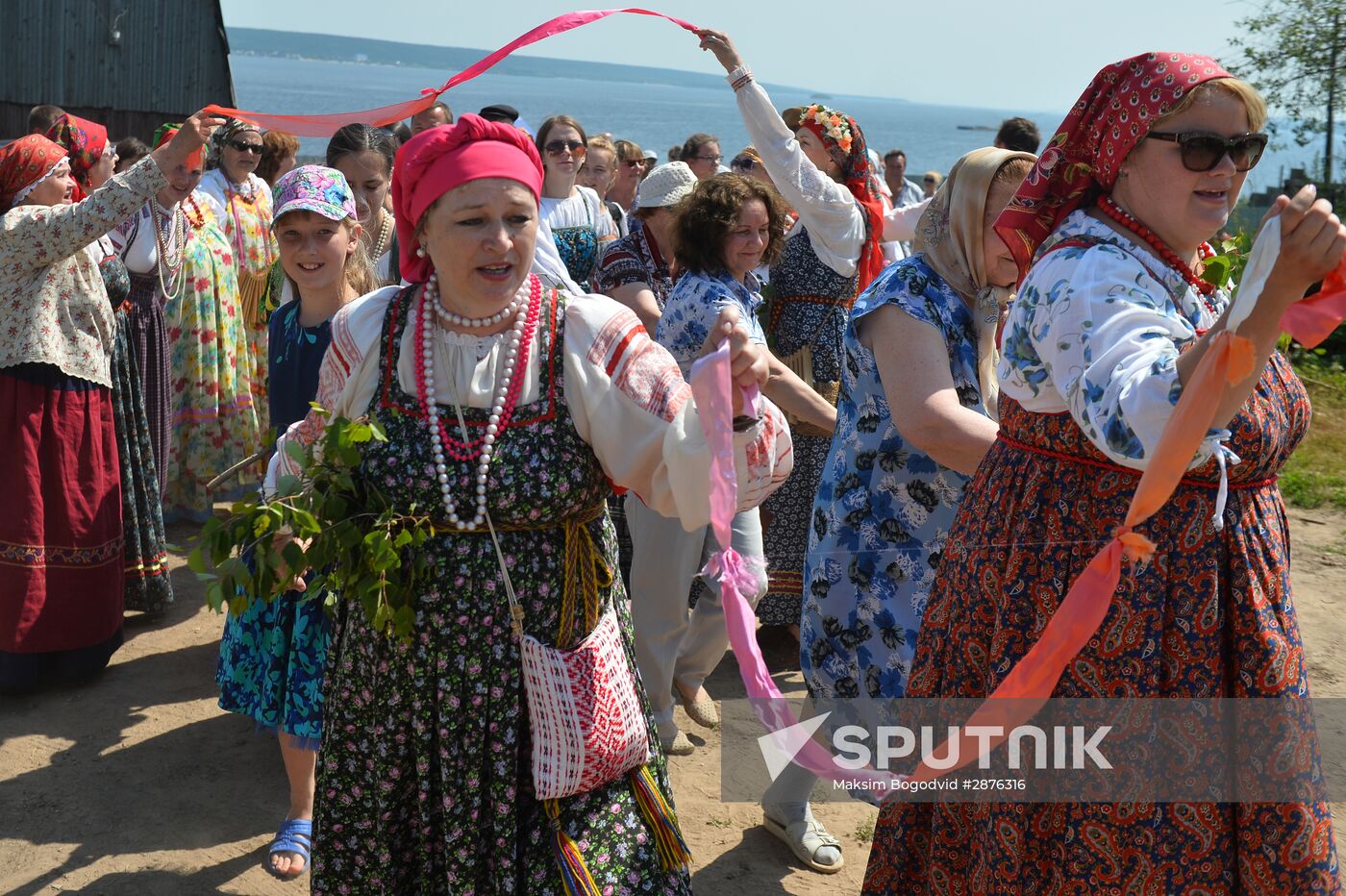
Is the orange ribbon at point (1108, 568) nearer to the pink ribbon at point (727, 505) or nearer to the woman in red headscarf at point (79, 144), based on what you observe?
the pink ribbon at point (727, 505)

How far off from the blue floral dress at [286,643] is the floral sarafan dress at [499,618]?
110 centimetres

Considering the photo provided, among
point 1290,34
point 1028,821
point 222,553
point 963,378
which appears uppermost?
point 1290,34

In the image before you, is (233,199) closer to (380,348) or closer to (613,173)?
(613,173)

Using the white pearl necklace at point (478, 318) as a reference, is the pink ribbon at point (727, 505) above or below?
below

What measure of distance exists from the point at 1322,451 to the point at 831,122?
17.3ft

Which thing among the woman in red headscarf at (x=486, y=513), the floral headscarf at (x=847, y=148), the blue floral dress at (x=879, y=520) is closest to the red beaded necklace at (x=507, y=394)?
the woman in red headscarf at (x=486, y=513)

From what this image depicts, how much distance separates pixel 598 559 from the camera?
2791 mm

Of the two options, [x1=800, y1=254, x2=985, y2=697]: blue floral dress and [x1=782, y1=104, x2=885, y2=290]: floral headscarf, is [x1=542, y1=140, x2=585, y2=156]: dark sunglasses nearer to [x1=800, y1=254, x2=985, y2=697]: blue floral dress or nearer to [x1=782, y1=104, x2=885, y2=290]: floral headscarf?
[x1=782, y1=104, x2=885, y2=290]: floral headscarf

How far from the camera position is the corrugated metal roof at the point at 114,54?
18.0 m

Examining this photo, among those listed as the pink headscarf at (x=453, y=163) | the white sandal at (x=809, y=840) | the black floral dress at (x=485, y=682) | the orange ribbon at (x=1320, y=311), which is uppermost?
the pink headscarf at (x=453, y=163)

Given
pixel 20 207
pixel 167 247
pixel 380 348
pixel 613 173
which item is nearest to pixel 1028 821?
pixel 380 348

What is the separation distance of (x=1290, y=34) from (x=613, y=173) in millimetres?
10268

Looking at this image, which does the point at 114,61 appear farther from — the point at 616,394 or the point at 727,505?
the point at 727,505

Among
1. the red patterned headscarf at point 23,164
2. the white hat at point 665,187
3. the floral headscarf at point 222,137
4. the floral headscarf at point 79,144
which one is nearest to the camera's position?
the red patterned headscarf at point 23,164
